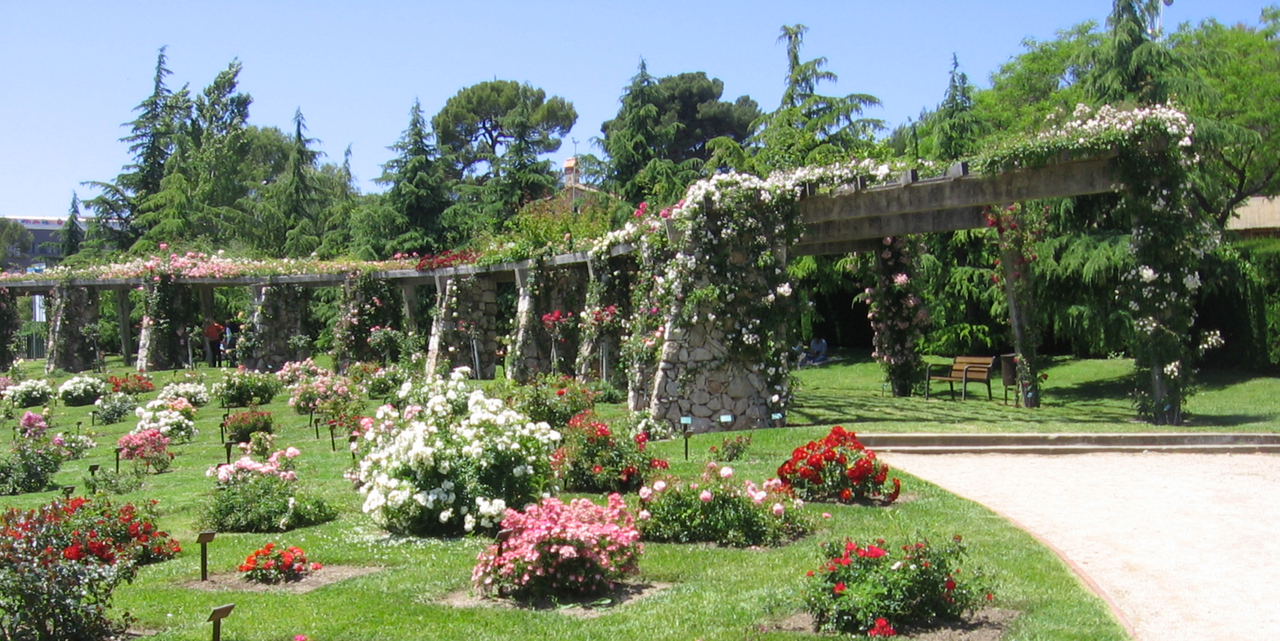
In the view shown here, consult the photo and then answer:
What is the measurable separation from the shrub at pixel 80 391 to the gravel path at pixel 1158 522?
56.6 ft

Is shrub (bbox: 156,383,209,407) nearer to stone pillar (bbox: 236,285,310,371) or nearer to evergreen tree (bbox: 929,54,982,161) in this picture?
stone pillar (bbox: 236,285,310,371)

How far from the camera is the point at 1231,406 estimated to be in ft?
51.5

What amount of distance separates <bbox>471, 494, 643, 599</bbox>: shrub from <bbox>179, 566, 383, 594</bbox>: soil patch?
1.03m

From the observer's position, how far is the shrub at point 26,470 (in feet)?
35.1

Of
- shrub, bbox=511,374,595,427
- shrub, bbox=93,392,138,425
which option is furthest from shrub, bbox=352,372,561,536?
shrub, bbox=93,392,138,425

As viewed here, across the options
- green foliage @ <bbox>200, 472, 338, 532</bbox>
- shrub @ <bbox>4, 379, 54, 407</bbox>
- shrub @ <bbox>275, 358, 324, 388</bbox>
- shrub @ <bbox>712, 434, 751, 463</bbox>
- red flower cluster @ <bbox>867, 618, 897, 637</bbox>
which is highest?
shrub @ <bbox>275, 358, 324, 388</bbox>

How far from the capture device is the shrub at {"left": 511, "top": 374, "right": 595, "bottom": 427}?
39.2ft

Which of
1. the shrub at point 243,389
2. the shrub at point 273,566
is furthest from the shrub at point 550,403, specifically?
the shrub at point 243,389

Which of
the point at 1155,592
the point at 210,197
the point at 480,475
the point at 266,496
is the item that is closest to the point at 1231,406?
the point at 1155,592

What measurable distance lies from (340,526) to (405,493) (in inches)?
41.1

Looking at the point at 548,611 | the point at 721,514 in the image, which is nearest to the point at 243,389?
the point at 721,514

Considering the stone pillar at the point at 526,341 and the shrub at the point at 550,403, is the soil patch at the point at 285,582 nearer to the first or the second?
the shrub at the point at 550,403

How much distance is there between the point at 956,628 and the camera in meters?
5.15

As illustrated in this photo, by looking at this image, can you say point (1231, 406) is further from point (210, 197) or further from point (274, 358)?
point (210, 197)
